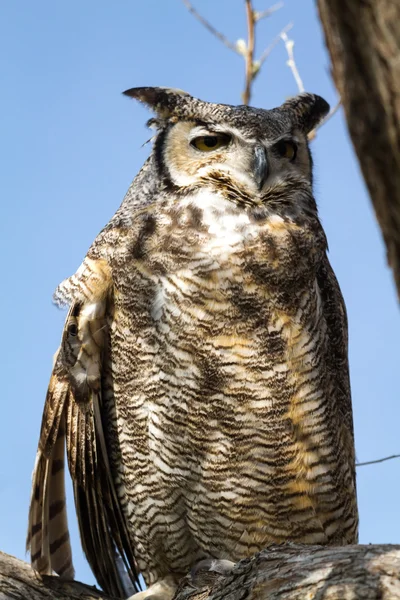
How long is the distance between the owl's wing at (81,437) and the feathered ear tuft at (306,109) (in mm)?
1108

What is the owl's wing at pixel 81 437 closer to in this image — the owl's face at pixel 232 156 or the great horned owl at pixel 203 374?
the great horned owl at pixel 203 374

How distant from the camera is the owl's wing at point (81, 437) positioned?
3402 millimetres

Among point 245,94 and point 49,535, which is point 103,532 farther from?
point 245,94

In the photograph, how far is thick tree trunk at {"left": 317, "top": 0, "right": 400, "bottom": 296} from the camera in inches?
43.4

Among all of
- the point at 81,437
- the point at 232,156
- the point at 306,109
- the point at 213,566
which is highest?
the point at 306,109

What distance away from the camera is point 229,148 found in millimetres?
3518

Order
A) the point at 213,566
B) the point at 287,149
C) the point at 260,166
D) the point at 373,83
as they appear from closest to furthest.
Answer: the point at 373,83 → the point at 213,566 → the point at 260,166 → the point at 287,149

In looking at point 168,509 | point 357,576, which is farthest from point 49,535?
point 357,576

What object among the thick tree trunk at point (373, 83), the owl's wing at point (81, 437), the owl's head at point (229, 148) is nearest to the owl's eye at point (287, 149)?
the owl's head at point (229, 148)

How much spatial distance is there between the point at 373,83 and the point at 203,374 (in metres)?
2.14

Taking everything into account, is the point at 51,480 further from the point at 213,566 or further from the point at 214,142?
the point at 214,142

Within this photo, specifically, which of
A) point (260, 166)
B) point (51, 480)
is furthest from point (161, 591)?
point (260, 166)

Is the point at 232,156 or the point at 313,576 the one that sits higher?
the point at 232,156

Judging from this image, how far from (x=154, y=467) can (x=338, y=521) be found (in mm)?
744
